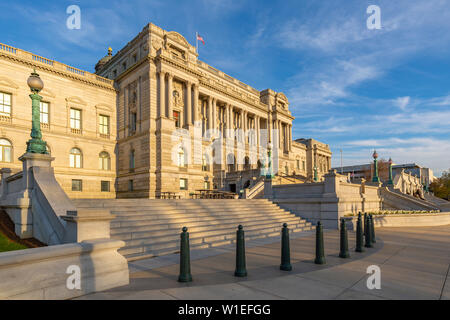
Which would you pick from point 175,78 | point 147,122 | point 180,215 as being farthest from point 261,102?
point 180,215

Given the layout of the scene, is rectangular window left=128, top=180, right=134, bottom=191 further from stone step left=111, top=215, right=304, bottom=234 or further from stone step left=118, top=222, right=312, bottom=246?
stone step left=118, top=222, right=312, bottom=246

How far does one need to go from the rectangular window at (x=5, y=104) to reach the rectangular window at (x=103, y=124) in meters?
9.27

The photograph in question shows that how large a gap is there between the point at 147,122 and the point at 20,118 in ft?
41.6

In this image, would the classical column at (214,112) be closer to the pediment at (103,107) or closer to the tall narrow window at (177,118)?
the tall narrow window at (177,118)

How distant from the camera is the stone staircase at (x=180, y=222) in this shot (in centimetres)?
924

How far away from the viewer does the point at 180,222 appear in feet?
38.5

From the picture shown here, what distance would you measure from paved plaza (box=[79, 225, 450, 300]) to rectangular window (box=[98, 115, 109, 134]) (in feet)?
99.2

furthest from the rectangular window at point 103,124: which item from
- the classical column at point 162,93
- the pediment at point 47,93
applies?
the classical column at point 162,93

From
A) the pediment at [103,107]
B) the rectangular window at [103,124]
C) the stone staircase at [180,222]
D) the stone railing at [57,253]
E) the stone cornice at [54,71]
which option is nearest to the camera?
the stone railing at [57,253]

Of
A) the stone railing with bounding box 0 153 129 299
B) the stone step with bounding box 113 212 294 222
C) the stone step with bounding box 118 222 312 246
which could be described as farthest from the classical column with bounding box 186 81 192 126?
the stone railing with bounding box 0 153 129 299

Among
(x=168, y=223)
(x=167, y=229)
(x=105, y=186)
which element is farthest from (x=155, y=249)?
(x=105, y=186)

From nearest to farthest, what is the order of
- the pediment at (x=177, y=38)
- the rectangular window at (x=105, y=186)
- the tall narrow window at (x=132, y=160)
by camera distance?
the rectangular window at (x=105, y=186) < the tall narrow window at (x=132, y=160) < the pediment at (x=177, y=38)

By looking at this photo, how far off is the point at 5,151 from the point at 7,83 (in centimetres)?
693

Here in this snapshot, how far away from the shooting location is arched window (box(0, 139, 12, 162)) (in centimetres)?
2573
